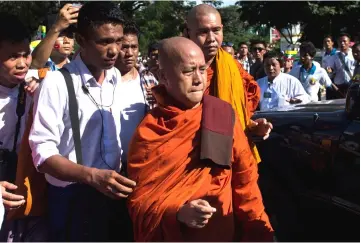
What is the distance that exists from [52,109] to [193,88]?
0.61 m

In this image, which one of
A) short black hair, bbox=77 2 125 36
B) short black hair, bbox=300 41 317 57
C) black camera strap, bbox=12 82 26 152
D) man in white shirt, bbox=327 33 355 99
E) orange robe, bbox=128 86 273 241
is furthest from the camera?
man in white shirt, bbox=327 33 355 99

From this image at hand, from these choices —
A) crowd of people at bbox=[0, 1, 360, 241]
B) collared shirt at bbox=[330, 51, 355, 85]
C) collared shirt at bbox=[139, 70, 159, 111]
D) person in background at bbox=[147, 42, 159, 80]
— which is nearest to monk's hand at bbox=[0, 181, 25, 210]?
crowd of people at bbox=[0, 1, 360, 241]

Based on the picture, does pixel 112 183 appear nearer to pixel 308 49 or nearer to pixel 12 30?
pixel 12 30

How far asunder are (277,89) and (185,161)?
3.83 metres

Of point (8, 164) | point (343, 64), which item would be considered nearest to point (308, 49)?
point (343, 64)

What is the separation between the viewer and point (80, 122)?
233 centimetres

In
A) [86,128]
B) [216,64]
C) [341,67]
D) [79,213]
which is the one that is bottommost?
[341,67]

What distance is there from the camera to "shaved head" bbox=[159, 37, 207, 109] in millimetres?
2188

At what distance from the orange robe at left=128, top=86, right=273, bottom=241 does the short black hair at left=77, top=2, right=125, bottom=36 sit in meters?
0.45

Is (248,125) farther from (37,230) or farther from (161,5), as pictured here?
(161,5)

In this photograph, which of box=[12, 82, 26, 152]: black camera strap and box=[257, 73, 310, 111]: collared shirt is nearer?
box=[12, 82, 26, 152]: black camera strap

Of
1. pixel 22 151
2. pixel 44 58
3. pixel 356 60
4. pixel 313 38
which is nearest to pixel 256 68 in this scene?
pixel 356 60

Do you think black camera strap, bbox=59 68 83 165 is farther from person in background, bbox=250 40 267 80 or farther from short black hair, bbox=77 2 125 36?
person in background, bbox=250 40 267 80

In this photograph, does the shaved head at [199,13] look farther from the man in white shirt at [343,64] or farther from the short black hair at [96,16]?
the man in white shirt at [343,64]
